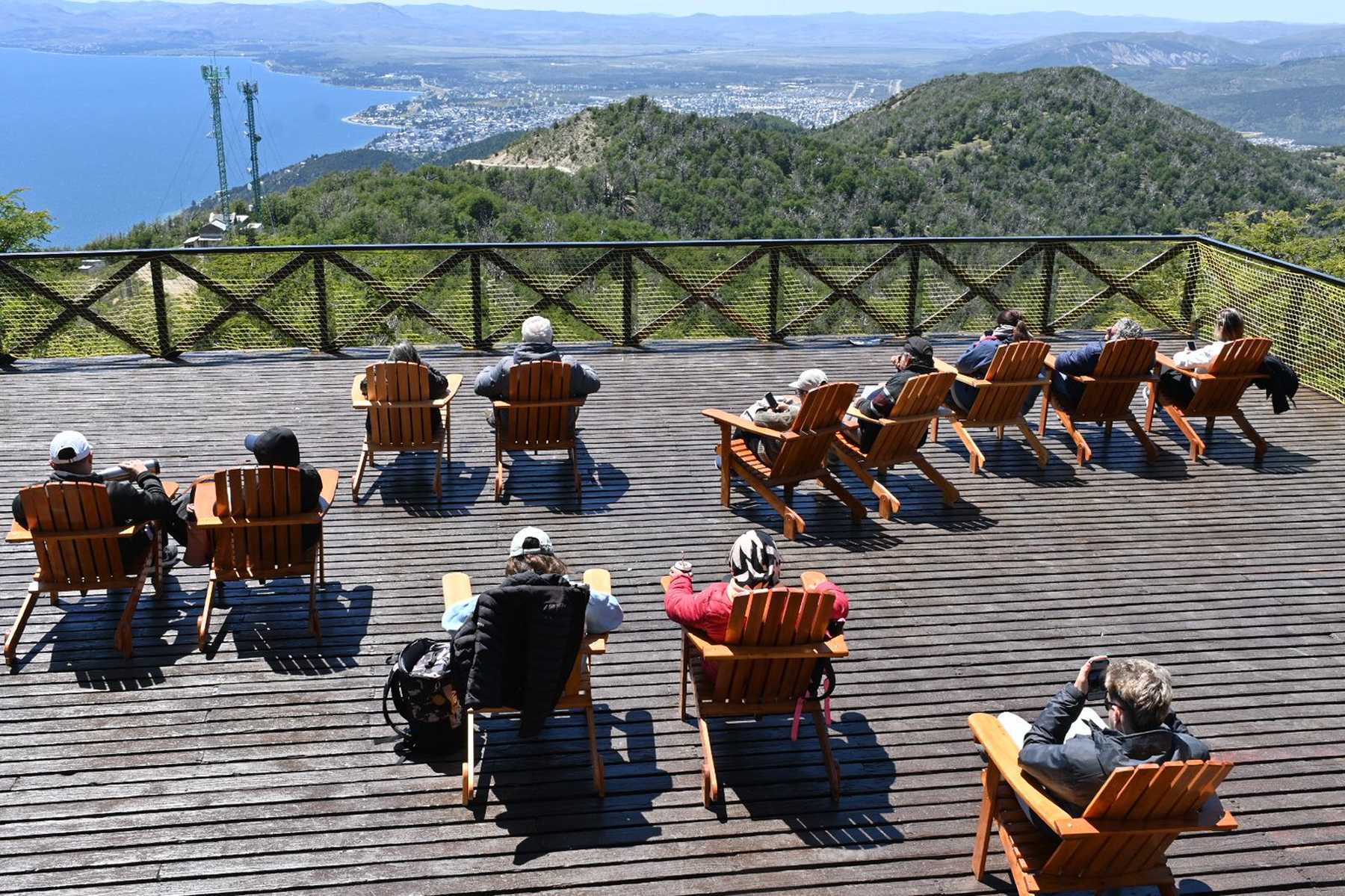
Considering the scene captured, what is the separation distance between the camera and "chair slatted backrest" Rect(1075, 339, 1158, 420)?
27.5 feet

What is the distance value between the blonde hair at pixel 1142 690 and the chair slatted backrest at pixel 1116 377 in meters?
5.01

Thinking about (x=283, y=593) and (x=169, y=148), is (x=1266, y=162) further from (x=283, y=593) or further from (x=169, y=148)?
(x=169, y=148)

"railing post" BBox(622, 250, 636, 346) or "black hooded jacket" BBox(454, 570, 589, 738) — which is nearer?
"black hooded jacket" BBox(454, 570, 589, 738)

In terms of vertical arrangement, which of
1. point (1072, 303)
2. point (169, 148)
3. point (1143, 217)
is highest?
point (1072, 303)

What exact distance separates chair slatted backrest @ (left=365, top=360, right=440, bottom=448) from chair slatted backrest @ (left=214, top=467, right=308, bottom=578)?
1789 mm

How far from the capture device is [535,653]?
464cm

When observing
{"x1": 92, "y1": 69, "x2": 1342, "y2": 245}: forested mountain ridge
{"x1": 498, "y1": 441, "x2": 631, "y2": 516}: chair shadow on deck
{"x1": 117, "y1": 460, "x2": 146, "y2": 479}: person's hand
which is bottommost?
{"x1": 92, "y1": 69, "x2": 1342, "y2": 245}: forested mountain ridge

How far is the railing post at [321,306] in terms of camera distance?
10695 millimetres

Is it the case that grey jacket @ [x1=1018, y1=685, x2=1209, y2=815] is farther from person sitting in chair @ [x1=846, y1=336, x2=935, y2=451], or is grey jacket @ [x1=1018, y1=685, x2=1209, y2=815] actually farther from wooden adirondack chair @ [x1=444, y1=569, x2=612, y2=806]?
person sitting in chair @ [x1=846, y1=336, x2=935, y2=451]

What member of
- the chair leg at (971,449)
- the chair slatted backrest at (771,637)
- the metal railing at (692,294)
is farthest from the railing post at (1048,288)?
the chair slatted backrest at (771,637)

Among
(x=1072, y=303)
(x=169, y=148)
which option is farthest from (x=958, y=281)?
(x=169, y=148)

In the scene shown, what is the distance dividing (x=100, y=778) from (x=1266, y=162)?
57.5m

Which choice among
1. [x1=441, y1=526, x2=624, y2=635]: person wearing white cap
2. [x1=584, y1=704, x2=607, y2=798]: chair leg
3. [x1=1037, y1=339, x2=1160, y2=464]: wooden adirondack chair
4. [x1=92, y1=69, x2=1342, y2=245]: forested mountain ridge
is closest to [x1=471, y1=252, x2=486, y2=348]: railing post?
[x1=1037, y1=339, x2=1160, y2=464]: wooden adirondack chair

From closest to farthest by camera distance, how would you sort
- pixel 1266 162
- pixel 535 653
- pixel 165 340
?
pixel 535 653
pixel 165 340
pixel 1266 162
